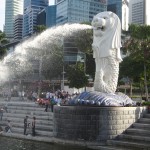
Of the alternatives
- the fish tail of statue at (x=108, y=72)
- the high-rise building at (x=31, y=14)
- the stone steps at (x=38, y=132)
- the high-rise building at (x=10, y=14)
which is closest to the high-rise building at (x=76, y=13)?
the high-rise building at (x=31, y=14)

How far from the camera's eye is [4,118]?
84.1 ft

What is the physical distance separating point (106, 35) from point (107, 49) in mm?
798

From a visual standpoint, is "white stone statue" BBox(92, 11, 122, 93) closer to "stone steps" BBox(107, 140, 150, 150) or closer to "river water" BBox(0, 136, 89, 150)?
"stone steps" BBox(107, 140, 150, 150)

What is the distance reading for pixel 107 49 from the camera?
795 inches

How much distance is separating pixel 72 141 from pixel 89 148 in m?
1.02

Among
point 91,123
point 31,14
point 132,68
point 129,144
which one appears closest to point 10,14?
point 31,14

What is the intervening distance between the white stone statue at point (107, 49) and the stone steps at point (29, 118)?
3.90m

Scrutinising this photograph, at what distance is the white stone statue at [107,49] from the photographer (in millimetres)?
20172

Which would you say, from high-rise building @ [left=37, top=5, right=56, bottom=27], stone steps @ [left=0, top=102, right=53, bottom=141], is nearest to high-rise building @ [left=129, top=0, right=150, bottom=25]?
high-rise building @ [left=37, top=5, right=56, bottom=27]

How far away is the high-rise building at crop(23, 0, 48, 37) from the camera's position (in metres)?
117

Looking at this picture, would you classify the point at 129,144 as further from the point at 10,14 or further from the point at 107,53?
the point at 10,14

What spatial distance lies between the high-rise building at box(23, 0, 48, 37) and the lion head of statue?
83.6 m

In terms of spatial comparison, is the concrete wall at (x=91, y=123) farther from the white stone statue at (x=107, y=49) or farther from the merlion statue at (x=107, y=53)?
the white stone statue at (x=107, y=49)

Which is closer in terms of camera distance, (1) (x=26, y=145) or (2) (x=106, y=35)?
(1) (x=26, y=145)
